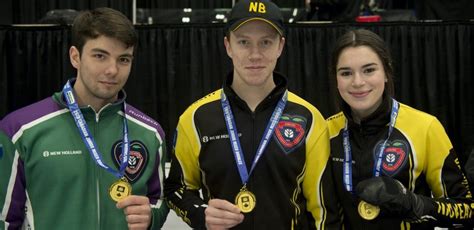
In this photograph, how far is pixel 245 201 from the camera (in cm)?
215

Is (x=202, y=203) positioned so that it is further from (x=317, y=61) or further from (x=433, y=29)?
(x=433, y=29)

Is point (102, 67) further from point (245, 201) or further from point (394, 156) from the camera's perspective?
point (394, 156)

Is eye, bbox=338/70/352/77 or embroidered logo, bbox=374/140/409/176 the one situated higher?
eye, bbox=338/70/352/77

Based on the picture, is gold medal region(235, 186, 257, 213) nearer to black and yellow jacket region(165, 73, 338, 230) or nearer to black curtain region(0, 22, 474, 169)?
black and yellow jacket region(165, 73, 338, 230)

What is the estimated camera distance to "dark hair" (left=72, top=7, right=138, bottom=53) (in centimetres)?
229

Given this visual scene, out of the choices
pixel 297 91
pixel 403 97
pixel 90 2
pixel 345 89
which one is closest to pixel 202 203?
pixel 345 89

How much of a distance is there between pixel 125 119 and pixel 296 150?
71cm

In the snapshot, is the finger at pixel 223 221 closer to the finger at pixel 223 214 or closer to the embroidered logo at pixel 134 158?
the finger at pixel 223 214

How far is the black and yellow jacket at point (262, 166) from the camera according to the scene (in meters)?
2.24

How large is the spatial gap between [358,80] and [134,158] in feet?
3.12

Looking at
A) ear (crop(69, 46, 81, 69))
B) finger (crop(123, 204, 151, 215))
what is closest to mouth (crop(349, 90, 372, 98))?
finger (crop(123, 204, 151, 215))

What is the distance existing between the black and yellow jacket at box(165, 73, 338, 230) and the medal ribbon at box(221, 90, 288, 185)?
23 millimetres

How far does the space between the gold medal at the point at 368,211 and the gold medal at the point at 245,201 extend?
16.1 inches

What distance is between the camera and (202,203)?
89.9 inches
